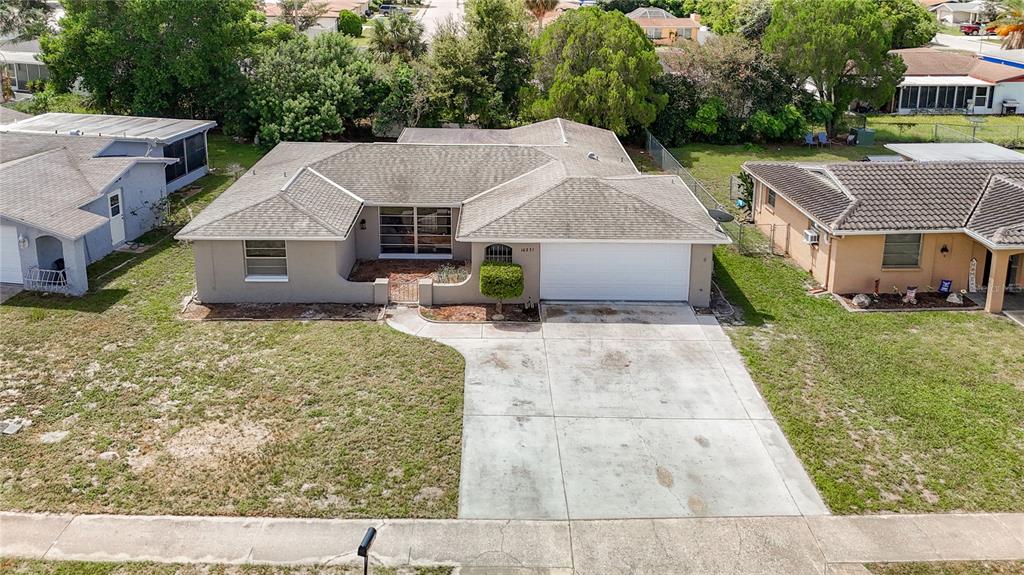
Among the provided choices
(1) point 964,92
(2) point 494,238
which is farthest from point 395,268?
(1) point 964,92

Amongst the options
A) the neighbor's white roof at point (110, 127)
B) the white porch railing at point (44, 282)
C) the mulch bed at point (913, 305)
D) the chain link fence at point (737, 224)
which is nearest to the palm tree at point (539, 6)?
the chain link fence at point (737, 224)

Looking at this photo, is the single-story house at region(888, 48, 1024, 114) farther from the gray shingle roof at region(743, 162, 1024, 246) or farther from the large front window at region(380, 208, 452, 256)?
the large front window at region(380, 208, 452, 256)

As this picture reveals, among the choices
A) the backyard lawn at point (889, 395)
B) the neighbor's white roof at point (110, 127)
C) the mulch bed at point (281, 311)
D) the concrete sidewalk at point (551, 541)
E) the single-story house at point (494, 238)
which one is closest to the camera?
the concrete sidewalk at point (551, 541)

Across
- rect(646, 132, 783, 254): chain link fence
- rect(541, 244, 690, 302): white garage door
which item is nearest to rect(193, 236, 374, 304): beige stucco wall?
rect(541, 244, 690, 302): white garage door

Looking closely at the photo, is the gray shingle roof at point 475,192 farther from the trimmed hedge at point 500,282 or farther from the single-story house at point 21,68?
the single-story house at point 21,68

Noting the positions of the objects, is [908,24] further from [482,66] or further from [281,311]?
[281,311]

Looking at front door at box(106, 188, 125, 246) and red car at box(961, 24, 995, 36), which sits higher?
red car at box(961, 24, 995, 36)

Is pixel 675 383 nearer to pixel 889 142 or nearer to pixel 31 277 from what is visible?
pixel 31 277
